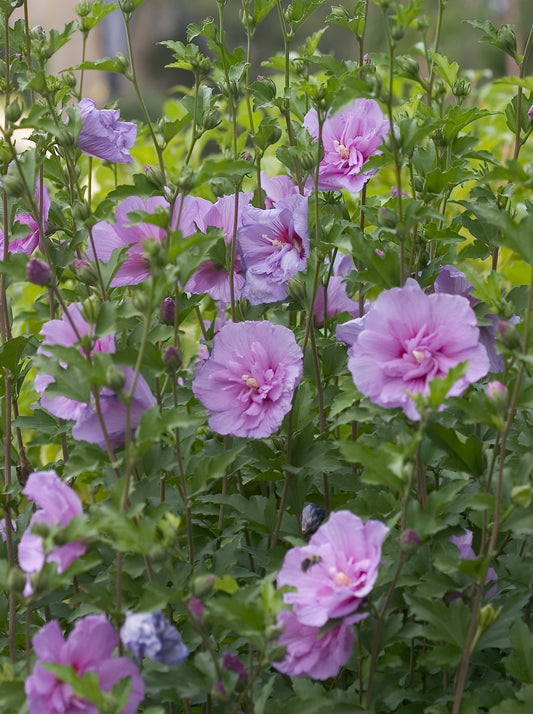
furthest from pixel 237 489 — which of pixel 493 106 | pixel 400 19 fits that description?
pixel 493 106

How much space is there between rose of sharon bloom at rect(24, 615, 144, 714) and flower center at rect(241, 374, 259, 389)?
342 millimetres

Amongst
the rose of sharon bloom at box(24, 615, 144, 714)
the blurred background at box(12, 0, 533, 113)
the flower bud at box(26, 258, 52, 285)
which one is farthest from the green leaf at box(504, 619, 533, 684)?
the blurred background at box(12, 0, 533, 113)

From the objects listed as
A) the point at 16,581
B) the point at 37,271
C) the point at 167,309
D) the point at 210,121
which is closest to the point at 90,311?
the point at 37,271

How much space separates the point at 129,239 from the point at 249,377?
0.79 feet

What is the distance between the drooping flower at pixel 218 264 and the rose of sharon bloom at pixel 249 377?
141 millimetres

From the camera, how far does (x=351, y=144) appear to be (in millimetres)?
1278

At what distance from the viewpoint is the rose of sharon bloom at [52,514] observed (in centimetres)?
88

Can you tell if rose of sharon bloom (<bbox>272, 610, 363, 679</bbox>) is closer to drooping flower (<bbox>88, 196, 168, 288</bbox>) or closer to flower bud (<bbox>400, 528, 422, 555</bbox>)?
flower bud (<bbox>400, 528, 422, 555</bbox>)

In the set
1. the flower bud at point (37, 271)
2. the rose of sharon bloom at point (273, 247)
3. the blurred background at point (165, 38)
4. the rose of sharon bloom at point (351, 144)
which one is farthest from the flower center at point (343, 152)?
the blurred background at point (165, 38)

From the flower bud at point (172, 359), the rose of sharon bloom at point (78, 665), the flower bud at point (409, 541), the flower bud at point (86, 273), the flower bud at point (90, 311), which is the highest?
the flower bud at point (90, 311)

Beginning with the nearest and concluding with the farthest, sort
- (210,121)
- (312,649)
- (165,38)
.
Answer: (312,649)
(210,121)
(165,38)

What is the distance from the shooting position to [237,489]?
1.34m

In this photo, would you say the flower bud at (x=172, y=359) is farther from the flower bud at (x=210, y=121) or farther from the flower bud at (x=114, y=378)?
the flower bud at (x=210, y=121)

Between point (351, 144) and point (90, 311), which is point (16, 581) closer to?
point (90, 311)
